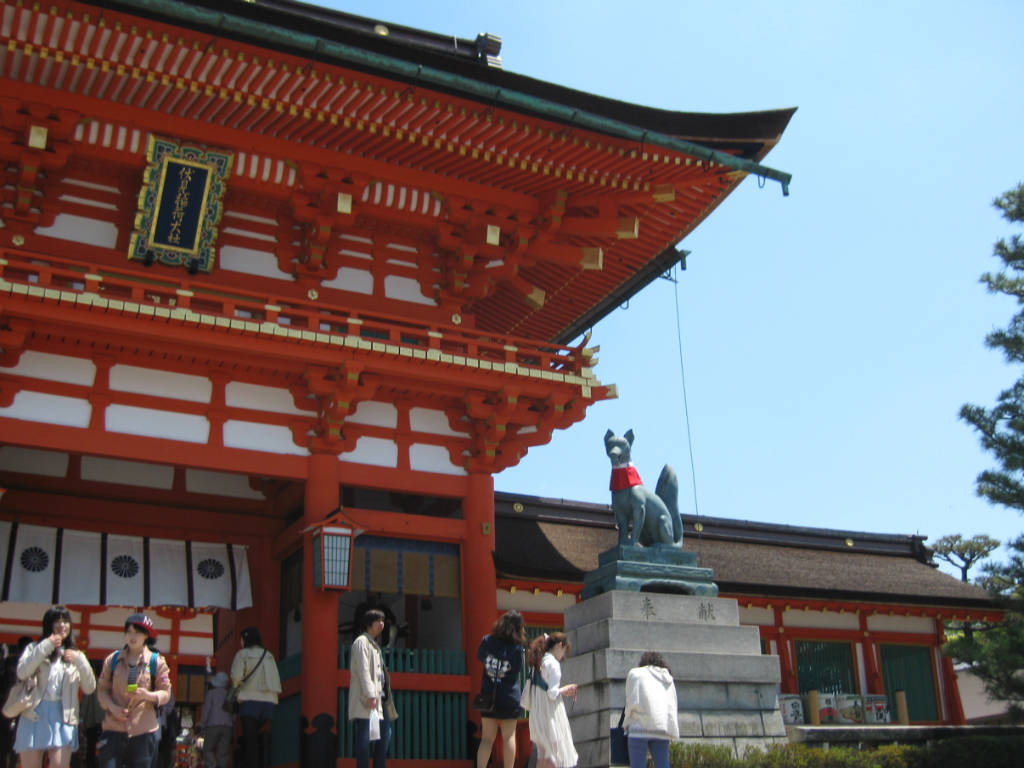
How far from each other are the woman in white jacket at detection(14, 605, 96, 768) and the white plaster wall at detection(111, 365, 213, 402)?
229 inches

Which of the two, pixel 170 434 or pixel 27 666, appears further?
pixel 170 434

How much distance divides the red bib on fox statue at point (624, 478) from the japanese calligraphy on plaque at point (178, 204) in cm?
629

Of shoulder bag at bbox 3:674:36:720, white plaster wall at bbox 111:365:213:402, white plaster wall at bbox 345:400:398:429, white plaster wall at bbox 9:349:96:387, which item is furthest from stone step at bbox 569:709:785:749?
white plaster wall at bbox 9:349:96:387

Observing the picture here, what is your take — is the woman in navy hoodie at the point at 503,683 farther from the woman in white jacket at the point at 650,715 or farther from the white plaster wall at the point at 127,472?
the white plaster wall at the point at 127,472

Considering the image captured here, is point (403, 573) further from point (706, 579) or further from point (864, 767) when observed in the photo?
point (864, 767)

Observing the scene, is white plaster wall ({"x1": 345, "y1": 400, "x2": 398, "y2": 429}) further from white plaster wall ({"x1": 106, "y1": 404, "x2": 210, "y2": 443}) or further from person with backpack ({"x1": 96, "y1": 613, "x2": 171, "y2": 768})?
person with backpack ({"x1": 96, "y1": 613, "x2": 171, "y2": 768})

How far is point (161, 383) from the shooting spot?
532 inches

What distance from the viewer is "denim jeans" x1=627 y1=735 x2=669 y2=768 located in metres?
9.05

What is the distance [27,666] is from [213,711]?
16.0ft

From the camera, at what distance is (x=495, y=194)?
1531 centimetres

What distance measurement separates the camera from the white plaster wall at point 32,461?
1485 cm

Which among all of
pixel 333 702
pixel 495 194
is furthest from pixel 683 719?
pixel 495 194

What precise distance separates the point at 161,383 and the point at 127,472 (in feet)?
9.34

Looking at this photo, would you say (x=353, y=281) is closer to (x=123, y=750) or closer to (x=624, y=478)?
(x=624, y=478)
